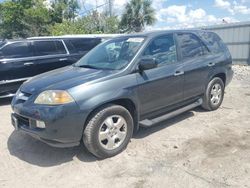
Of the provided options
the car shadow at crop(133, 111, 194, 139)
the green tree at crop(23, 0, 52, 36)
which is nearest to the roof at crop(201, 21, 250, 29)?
the car shadow at crop(133, 111, 194, 139)

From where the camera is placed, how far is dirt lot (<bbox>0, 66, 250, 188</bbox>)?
3598 mm

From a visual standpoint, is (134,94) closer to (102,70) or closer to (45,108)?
(102,70)

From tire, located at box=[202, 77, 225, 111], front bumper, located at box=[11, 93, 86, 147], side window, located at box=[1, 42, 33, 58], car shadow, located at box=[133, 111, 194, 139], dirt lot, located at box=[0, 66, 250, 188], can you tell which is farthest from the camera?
side window, located at box=[1, 42, 33, 58]

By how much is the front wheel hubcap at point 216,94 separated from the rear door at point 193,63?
453 millimetres

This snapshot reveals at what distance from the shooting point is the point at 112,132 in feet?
13.8

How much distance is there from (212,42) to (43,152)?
→ 4.01 metres

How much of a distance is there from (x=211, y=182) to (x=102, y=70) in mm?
2168

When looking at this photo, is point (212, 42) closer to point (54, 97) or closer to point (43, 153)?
point (54, 97)

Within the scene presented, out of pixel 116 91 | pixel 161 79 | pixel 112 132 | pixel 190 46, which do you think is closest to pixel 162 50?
pixel 161 79

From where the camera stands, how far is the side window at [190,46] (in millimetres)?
5316

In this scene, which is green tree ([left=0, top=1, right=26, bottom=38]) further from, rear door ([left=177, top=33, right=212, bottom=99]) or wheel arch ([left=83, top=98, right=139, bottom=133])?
wheel arch ([left=83, top=98, right=139, bottom=133])

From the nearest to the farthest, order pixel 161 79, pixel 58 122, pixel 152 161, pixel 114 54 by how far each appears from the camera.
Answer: pixel 58 122 → pixel 152 161 → pixel 161 79 → pixel 114 54

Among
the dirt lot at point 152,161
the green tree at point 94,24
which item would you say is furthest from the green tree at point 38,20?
the dirt lot at point 152,161

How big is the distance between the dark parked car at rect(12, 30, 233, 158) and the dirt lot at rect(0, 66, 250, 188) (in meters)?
0.31
